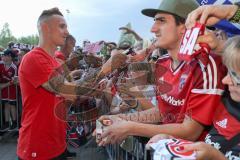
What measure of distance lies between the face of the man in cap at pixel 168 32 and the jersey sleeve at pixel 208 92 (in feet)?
1.79

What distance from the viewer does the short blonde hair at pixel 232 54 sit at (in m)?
1.83

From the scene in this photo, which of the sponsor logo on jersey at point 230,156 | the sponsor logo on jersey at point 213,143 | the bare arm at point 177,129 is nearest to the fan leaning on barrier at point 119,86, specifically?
the bare arm at point 177,129

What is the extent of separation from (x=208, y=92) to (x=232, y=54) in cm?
30

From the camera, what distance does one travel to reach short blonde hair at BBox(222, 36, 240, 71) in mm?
1828

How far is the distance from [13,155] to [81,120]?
206 inches

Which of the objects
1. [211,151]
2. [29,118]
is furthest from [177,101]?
[29,118]

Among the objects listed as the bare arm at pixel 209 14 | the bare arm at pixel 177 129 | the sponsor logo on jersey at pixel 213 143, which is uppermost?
the bare arm at pixel 209 14

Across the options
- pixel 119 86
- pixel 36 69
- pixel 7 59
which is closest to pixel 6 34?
pixel 7 59

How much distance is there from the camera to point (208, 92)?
2074 millimetres

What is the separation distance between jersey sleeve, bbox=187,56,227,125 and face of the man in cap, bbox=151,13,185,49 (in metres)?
0.55

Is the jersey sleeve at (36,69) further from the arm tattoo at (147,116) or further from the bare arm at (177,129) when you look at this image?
the bare arm at (177,129)

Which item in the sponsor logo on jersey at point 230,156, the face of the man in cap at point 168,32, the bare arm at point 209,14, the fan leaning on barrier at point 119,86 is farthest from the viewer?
the face of the man in cap at point 168,32

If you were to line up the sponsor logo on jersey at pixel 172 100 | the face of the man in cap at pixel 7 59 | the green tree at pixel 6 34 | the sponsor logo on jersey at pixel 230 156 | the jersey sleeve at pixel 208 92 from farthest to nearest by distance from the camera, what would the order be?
1. the green tree at pixel 6 34
2. the face of the man in cap at pixel 7 59
3. the sponsor logo on jersey at pixel 172 100
4. the jersey sleeve at pixel 208 92
5. the sponsor logo on jersey at pixel 230 156

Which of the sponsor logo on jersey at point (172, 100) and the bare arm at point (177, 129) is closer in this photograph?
the bare arm at point (177, 129)
